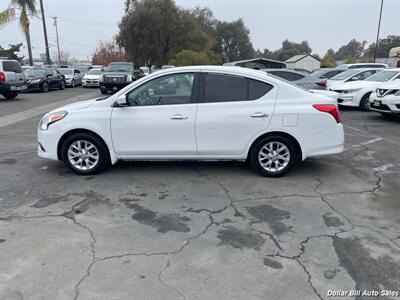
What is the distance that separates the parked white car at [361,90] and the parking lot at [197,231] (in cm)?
786

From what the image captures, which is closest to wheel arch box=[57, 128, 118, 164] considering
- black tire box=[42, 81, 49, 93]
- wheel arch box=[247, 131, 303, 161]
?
wheel arch box=[247, 131, 303, 161]

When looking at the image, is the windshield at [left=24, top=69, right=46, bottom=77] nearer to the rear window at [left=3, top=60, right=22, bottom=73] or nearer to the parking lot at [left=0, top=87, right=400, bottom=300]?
the rear window at [left=3, top=60, right=22, bottom=73]

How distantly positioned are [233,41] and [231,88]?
7687 centimetres

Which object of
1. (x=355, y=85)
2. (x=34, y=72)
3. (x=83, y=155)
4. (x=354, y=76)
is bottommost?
(x=83, y=155)

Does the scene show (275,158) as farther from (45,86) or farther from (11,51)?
(11,51)

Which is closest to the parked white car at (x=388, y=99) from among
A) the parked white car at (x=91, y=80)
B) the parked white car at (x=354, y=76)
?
the parked white car at (x=354, y=76)

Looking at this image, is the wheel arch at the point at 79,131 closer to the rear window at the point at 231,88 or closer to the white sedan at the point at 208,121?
the white sedan at the point at 208,121

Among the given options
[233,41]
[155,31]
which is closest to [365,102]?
[155,31]

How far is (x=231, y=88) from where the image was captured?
18.3ft

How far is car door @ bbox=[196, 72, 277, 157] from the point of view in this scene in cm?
546

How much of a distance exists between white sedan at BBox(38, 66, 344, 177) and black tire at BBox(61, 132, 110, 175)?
2cm

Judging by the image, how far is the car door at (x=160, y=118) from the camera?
18.0 ft

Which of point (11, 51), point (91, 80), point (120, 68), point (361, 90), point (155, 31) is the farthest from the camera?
point (11, 51)

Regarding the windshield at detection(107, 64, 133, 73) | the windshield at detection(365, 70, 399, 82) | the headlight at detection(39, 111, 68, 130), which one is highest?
the windshield at detection(107, 64, 133, 73)
